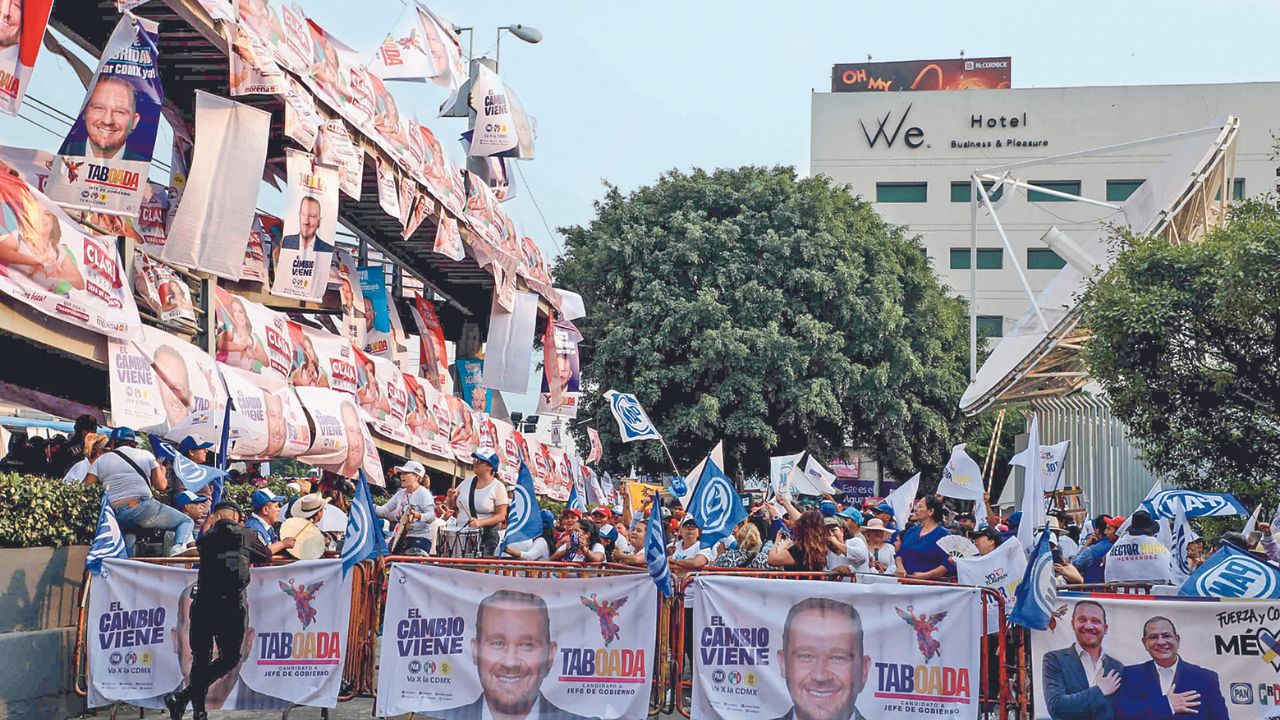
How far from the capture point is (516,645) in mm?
9555

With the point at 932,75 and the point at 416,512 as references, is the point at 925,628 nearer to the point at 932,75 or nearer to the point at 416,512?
the point at 416,512

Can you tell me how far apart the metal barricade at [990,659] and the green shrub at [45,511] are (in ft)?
15.7

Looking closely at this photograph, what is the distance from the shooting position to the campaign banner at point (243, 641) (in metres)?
9.74

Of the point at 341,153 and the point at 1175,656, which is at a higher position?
the point at 341,153

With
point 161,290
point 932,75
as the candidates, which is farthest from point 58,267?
point 932,75

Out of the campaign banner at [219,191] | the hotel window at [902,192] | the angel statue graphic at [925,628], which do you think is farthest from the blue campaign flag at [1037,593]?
the hotel window at [902,192]

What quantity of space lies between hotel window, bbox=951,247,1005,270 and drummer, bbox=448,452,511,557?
2172 inches

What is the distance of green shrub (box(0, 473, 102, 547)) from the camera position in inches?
398

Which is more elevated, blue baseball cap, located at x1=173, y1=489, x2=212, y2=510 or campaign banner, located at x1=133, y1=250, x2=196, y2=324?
campaign banner, located at x1=133, y1=250, x2=196, y2=324

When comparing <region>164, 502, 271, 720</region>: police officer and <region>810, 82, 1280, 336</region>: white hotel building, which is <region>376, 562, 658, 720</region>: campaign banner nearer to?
<region>164, 502, 271, 720</region>: police officer

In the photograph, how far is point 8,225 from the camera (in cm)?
1285

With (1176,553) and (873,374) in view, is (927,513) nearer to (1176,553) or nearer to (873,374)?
(1176,553)

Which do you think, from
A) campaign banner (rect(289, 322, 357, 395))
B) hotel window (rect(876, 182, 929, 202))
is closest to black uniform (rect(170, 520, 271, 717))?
campaign banner (rect(289, 322, 357, 395))

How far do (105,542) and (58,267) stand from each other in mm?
4635
